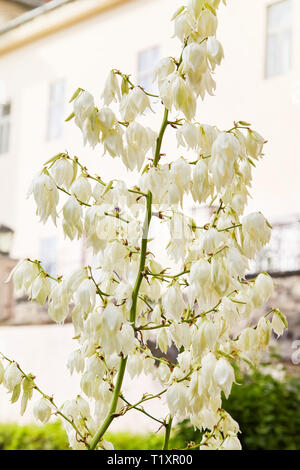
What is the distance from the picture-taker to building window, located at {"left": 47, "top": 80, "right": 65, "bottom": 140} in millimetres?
3154

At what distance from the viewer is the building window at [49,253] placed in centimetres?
299

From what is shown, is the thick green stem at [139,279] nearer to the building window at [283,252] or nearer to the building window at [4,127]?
the building window at [283,252]

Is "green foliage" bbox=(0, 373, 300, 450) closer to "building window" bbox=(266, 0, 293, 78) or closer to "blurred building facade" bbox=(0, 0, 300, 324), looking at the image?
"blurred building facade" bbox=(0, 0, 300, 324)

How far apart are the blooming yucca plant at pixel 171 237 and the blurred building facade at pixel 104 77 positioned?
1.41 meters

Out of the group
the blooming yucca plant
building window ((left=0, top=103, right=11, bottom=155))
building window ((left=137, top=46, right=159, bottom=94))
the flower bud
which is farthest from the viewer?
building window ((left=0, top=103, right=11, bottom=155))

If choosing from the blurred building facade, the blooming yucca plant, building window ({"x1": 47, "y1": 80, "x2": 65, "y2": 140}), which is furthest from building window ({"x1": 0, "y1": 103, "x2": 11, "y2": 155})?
the blooming yucca plant

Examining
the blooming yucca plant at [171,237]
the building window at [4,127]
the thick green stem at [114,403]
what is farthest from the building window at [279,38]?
the thick green stem at [114,403]

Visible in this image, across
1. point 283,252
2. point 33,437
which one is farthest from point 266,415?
point 33,437

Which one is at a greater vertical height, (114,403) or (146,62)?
(146,62)

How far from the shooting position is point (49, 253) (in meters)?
3.01

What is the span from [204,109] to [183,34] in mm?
1602

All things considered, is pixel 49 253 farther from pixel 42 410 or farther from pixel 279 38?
pixel 42 410

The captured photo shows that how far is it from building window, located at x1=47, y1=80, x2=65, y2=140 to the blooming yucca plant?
6.96 ft

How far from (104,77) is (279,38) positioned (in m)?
0.79
